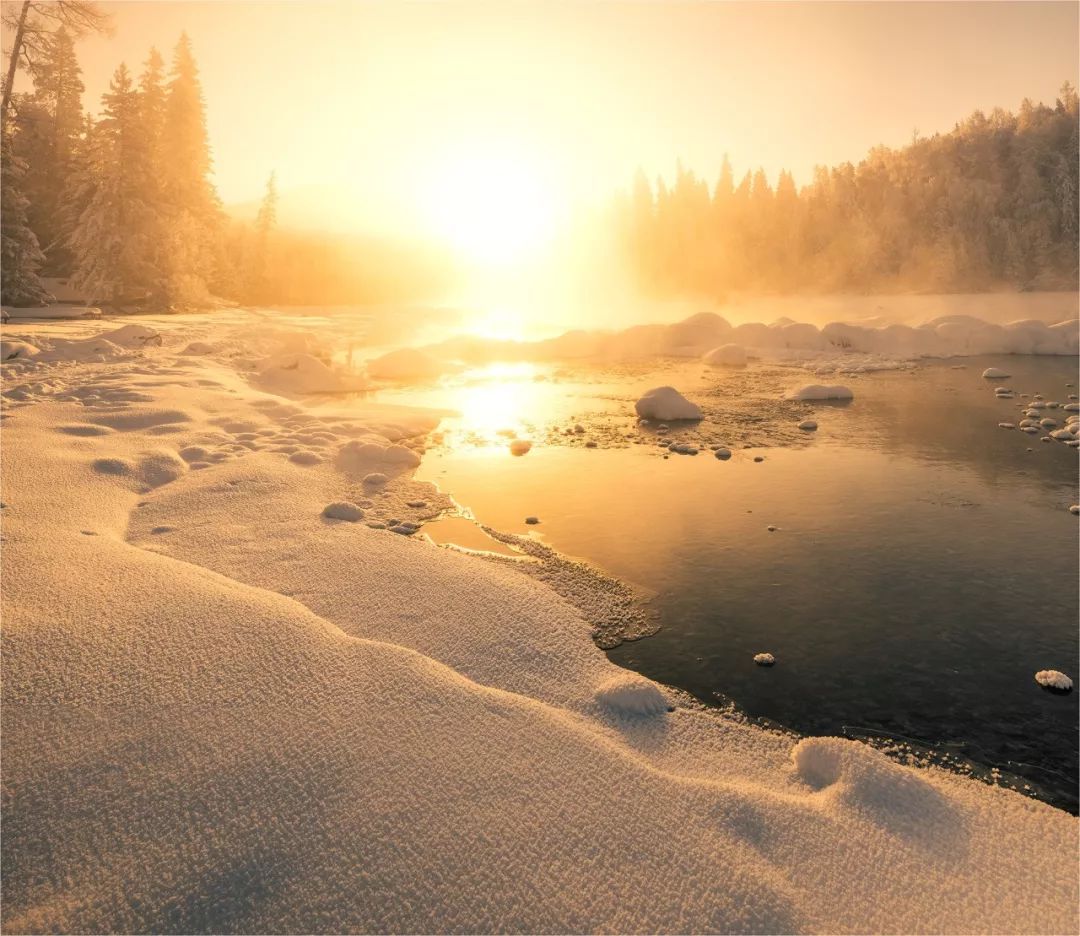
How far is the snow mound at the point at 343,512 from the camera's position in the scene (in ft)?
21.7

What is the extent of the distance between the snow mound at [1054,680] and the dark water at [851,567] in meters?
0.09

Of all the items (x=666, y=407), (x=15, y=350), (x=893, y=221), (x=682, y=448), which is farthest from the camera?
(x=893, y=221)

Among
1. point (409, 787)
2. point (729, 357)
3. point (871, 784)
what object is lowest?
point (871, 784)

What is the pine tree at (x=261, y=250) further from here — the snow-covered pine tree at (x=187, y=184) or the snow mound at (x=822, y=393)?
the snow mound at (x=822, y=393)

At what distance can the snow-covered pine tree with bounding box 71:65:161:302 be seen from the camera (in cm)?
2667

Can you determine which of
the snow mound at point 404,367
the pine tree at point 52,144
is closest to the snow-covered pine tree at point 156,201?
the pine tree at point 52,144

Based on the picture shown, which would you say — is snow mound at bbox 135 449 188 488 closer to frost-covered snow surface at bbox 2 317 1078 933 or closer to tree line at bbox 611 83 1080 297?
frost-covered snow surface at bbox 2 317 1078 933

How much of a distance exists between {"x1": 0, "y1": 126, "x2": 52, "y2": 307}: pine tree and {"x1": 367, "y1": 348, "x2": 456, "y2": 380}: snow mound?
14280 mm

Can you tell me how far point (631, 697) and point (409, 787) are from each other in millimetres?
1546

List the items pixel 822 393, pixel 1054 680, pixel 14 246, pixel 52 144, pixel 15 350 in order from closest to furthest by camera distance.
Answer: pixel 1054 680
pixel 15 350
pixel 822 393
pixel 14 246
pixel 52 144

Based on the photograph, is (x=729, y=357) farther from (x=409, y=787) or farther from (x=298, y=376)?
(x=409, y=787)

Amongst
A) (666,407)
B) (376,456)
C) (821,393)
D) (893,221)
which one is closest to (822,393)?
(821,393)

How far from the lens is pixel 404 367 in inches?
744

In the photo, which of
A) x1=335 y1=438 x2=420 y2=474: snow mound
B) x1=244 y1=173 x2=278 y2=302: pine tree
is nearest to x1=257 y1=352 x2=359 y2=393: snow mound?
x1=335 y1=438 x2=420 y2=474: snow mound
